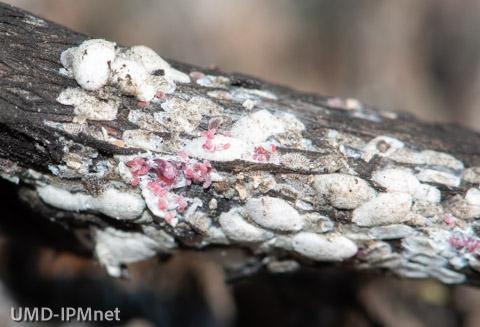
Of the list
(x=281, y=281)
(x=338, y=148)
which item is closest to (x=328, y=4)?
(x=281, y=281)

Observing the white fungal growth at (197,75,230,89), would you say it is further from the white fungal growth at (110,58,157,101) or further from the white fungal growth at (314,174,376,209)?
the white fungal growth at (314,174,376,209)

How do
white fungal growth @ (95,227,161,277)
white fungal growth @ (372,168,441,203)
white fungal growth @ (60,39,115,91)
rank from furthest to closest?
white fungal growth @ (95,227,161,277) < white fungal growth @ (372,168,441,203) < white fungal growth @ (60,39,115,91)

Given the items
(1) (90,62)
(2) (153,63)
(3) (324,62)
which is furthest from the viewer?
(3) (324,62)

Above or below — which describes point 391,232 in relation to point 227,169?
below

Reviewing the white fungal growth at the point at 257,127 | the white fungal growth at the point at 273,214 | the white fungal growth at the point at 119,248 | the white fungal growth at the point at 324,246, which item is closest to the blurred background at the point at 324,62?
the white fungal growth at the point at 119,248

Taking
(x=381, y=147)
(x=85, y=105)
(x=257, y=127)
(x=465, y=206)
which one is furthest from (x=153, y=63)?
(x=465, y=206)

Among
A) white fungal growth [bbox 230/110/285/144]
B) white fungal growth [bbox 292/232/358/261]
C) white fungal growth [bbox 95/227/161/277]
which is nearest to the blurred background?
white fungal growth [bbox 95/227/161/277]

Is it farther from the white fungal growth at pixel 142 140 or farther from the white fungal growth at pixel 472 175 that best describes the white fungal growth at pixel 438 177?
the white fungal growth at pixel 142 140

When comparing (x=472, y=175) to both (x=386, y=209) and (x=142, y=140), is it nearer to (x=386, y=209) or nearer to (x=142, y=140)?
(x=386, y=209)
